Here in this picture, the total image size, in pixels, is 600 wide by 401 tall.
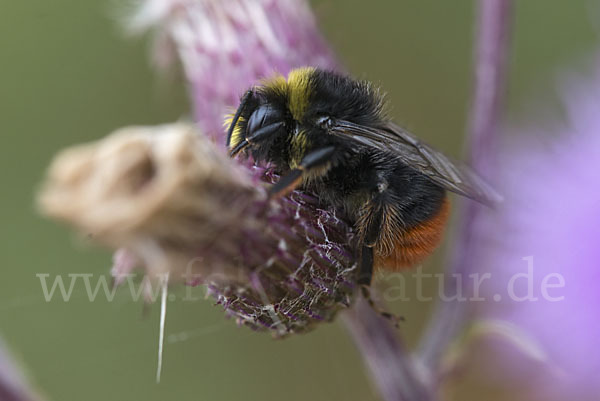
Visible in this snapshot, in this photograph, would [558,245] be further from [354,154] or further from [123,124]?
[123,124]

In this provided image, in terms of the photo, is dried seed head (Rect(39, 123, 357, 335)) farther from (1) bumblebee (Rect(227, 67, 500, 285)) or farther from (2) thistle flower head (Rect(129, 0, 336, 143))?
(2) thistle flower head (Rect(129, 0, 336, 143))

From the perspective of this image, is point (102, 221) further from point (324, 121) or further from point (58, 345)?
point (58, 345)

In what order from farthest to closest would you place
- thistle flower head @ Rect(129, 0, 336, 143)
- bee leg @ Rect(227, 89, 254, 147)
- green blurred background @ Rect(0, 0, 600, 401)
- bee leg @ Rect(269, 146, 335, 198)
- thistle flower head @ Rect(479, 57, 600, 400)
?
green blurred background @ Rect(0, 0, 600, 401) → thistle flower head @ Rect(479, 57, 600, 400) → thistle flower head @ Rect(129, 0, 336, 143) → bee leg @ Rect(227, 89, 254, 147) → bee leg @ Rect(269, 146, 335, 198)

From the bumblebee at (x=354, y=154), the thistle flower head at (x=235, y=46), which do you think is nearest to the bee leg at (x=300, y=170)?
the bumblebee at (x=354, y=154)

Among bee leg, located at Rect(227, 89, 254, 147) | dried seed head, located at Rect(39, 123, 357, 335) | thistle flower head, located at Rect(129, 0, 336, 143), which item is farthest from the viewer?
thistle flower head, located at Rect(129, 0, 336, 143)

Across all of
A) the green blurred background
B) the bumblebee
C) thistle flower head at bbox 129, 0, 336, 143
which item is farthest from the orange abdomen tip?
the green blurred background

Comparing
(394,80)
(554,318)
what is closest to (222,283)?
(554,318)
